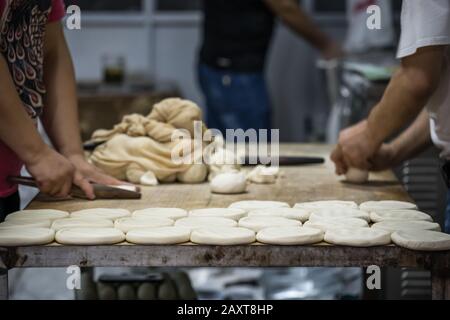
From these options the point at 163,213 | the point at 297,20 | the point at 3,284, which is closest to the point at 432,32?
the point at 163,213

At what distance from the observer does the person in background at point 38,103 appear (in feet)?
6.55

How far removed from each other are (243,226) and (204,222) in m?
0.10

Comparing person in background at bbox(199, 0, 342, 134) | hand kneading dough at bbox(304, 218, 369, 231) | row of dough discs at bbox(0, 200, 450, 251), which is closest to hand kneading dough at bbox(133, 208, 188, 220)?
row of dough discs at bbox(0, 200, 450, 251)

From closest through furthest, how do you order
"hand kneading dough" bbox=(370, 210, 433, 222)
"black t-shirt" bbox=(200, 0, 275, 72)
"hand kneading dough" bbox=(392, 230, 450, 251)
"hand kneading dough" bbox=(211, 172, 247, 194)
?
"hand kneading dough" bbox=(392, 230, 450, 251) → "hand kneading dough" bbox=(370, 210, 433, 222) → "hand kneading dough" bbox=(211, 172, 247, 194) → "black t-shirt" bbox=(200, 0, 275, 72)

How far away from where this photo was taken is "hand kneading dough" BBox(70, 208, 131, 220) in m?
1.94

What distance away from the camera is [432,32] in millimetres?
1950

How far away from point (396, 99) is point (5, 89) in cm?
99

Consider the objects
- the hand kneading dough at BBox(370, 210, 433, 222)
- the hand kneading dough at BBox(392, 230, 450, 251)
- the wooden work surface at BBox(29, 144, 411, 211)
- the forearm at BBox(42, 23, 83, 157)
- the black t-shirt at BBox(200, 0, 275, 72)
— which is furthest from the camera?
the black t-shirt at BBox(200, 0, 275, 72)

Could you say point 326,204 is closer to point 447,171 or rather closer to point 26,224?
point 447,171

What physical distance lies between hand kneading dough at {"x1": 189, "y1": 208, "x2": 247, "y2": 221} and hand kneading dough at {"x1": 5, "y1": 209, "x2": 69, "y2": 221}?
314 millimetres

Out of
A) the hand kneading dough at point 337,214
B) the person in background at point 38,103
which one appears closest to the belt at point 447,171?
the hand kneading dough at point 337,214

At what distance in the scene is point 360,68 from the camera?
12.2 ft

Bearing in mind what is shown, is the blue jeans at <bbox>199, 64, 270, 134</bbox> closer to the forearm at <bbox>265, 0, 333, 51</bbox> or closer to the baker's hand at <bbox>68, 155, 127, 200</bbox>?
the forearm at <bbox>265, 0, 333, 51</bbox>
